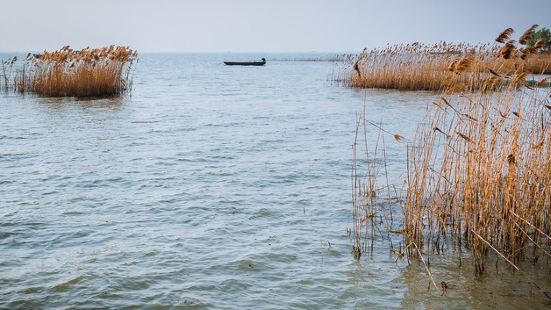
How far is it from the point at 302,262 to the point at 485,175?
7.78ft

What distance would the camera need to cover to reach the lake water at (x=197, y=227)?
18.3 feet

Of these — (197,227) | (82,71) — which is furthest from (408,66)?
(197,227)

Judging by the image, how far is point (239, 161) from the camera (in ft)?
40.9

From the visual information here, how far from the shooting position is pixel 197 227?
25.6ft

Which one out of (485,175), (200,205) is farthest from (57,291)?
(485,175)

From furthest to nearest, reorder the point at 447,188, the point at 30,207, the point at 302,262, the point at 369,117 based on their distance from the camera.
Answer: the point at 369,117
the point at 30,207
the point at 447,188
the point at 302,262

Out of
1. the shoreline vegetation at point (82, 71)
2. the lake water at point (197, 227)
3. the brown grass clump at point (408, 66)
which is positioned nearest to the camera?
the lake water at point (197, 227)

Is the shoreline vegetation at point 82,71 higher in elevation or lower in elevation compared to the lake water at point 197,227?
higher

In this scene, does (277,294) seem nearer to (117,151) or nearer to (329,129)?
(117,151)

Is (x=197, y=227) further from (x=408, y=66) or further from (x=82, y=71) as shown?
(x=408, y=66)

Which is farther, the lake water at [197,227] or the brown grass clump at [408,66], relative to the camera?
the brown grass clump at [408,66]

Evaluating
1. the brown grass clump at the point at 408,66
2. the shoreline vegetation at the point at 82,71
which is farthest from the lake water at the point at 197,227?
the brown grass clump at the point at 408,66

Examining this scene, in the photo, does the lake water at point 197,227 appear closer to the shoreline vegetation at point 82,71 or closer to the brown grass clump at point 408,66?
the shoreline vegetation at point 82,71

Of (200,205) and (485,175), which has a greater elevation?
(485,175)
